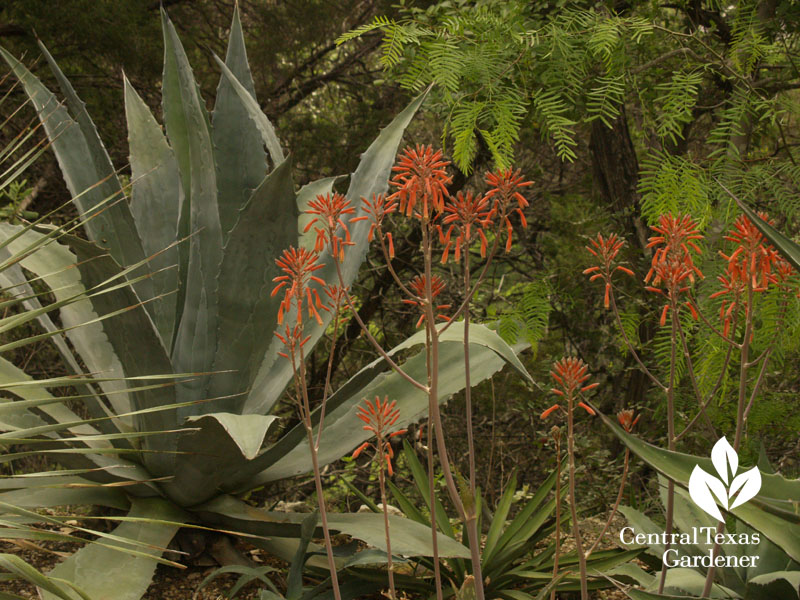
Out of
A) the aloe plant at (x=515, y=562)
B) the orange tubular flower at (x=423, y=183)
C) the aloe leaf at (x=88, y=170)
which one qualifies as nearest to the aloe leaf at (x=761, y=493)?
the orange tubular flower at (x=423, y=183)

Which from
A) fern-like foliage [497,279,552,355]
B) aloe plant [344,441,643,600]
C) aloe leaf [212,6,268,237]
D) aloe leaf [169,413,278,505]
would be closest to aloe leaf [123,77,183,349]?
aloe leaf [212,6,268,237]

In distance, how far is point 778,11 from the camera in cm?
247

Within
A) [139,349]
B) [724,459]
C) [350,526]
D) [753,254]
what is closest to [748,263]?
[753,254]

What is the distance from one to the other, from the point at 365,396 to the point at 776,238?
1.23 metres

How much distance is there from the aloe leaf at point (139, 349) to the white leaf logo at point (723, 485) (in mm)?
1249

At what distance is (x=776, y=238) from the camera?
1.09m

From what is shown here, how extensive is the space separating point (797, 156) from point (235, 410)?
2.35 m

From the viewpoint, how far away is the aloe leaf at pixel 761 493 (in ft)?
3.26

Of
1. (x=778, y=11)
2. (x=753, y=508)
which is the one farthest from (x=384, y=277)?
(x=753, y=508)

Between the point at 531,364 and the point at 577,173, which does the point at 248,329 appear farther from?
the point at 577,173

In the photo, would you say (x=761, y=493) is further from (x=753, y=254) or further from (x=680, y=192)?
(x=680, y=192)

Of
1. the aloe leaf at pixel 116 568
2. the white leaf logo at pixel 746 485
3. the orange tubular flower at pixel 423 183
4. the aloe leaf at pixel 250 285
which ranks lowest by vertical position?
the aloe leaf at pixel 116 568

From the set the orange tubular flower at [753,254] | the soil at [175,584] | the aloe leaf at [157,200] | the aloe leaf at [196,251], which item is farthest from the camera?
the aloe leaf at [157,200]

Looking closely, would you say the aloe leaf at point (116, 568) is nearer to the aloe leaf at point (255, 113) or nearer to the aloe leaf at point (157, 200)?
the aloe leaf at point (157, 200)
